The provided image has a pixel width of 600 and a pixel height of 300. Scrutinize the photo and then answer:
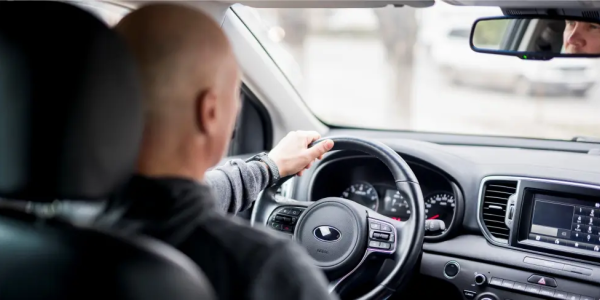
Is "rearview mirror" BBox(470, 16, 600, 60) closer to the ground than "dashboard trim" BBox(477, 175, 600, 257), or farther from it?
farther from it

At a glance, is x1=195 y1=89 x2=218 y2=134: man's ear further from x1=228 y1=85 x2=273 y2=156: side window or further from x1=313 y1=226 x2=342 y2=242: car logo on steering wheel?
x1=228 y1=85 x2=273 y2=156: side window

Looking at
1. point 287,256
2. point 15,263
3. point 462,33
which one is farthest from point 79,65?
point 462,33

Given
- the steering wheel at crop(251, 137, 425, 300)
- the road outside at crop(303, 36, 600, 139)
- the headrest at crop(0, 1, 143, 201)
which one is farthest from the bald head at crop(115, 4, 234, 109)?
the road outside at crop(303, 36, 600, 139)

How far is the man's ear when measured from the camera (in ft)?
5.17

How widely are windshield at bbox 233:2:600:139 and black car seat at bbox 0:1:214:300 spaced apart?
10.3 metres

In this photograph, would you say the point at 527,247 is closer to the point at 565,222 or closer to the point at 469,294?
the point at 565,222

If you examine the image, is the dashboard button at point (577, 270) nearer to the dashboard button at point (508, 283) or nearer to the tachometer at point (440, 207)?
the dashboard button at point (508, 283)

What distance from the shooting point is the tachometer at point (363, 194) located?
12.1 feet

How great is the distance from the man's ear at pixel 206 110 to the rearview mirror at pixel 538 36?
1.62 m

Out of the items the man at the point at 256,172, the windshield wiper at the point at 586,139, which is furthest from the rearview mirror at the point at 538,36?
the man at the point at 256,172

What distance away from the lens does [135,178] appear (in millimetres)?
1555

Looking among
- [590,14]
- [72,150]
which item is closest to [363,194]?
[590,14]

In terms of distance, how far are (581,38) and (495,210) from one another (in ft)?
2.74

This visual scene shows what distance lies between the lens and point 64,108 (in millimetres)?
1361
